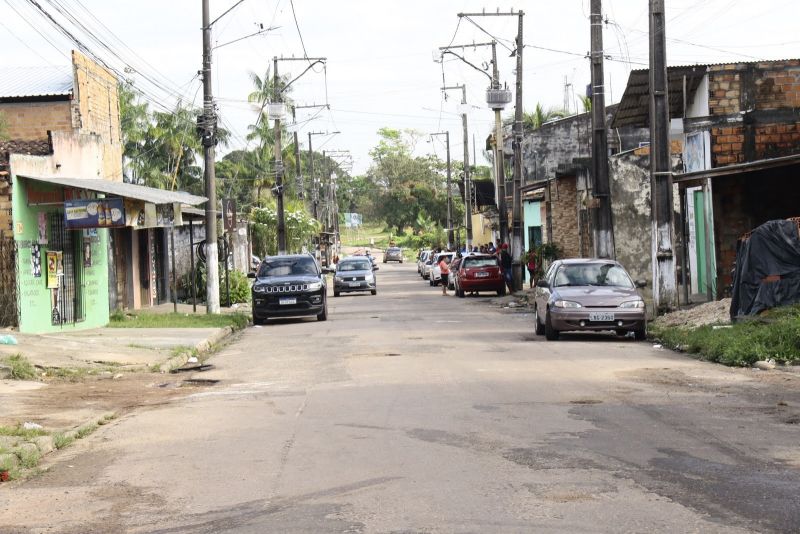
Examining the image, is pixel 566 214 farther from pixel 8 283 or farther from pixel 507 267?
pixel 8 283

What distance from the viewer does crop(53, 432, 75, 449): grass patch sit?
10484mm

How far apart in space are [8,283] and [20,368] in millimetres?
6211

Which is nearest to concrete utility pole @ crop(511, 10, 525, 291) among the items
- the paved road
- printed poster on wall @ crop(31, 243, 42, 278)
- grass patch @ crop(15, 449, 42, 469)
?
printed poster on wall @ crop(31, 243, 42, 278)

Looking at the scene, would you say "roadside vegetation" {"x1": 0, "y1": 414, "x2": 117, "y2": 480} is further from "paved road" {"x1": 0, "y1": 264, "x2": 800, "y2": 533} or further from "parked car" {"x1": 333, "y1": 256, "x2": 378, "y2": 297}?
"parked car" {"x1": 333, "y1": 256, "x2": 378, "y2": 297}

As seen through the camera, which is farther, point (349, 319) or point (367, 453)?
point (349, 319)

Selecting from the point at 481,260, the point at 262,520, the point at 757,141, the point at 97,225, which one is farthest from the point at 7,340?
the point at 481,260

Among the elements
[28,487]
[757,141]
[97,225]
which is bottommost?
[28,487]

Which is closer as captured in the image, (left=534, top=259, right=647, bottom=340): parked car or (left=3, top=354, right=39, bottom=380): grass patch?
(left=3, top=354, right=39, bottom=380): grass patch

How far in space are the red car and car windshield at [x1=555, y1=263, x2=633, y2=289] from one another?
61.3ft

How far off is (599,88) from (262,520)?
21254mm

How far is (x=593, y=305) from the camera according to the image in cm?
1977

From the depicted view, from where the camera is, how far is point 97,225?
72.3 feet

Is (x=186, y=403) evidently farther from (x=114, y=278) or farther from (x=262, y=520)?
(x=114, y=278)

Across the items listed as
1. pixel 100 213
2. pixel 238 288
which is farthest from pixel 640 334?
pixel 238 288
